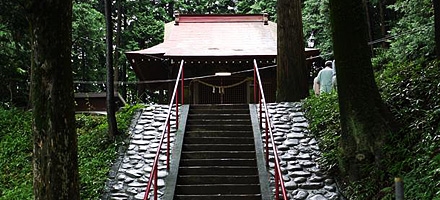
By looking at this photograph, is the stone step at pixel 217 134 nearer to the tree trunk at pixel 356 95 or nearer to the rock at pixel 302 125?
the rock at pixel 302 125

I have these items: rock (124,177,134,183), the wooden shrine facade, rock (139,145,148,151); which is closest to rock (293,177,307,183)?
rock (124,177,134,183)

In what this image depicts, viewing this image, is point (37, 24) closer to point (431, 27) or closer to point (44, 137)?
point (44, 137)

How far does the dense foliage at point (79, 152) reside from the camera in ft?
24.3

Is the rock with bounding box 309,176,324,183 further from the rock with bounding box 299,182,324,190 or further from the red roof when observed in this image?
the red roof

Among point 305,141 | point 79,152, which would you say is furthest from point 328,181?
point 79,152

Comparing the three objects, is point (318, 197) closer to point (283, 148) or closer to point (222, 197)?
point (222, 197)

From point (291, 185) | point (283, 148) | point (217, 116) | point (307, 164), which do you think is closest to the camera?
point (291, 185)

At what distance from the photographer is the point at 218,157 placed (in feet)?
26.3

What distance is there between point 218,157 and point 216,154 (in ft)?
0.24

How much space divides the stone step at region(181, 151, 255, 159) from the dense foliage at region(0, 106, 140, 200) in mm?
1438

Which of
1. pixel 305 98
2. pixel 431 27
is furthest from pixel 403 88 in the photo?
pixel 305 98

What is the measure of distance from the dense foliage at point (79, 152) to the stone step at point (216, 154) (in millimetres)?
1438

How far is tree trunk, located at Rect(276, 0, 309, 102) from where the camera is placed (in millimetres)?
11539

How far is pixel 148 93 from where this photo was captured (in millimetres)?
27203
